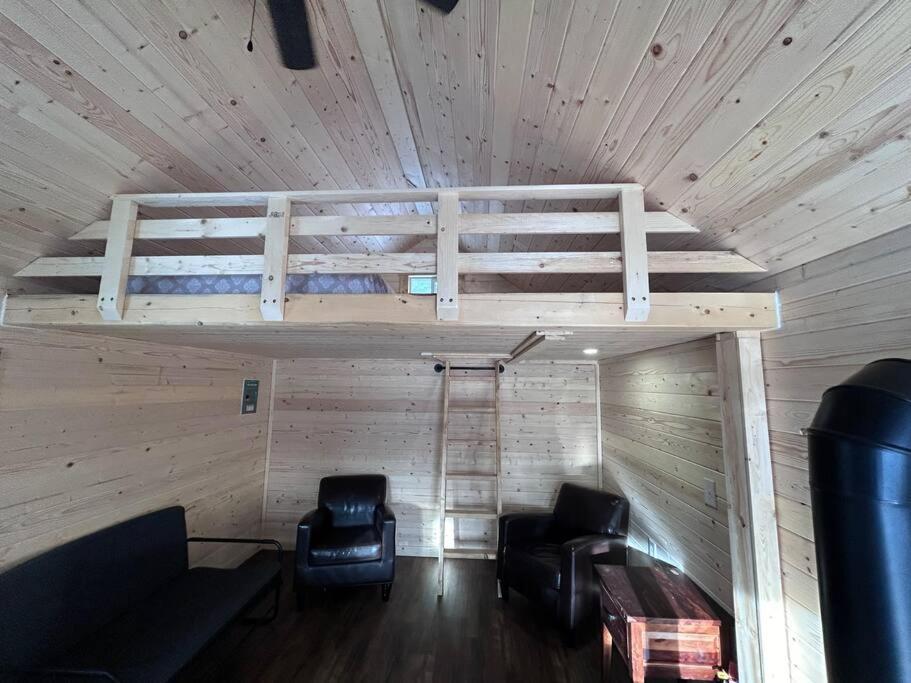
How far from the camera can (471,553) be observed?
3488mm

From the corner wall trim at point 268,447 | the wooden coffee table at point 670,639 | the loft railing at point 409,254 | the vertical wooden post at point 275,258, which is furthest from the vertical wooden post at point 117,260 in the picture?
the wooden coffee table at point 670,639

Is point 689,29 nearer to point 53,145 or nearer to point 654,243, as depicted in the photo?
point 654,243

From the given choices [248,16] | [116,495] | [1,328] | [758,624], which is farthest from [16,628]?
[758,624]

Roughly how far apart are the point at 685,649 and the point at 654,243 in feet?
6.66

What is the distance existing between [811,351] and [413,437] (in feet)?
10.4

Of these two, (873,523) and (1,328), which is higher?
(1,328)

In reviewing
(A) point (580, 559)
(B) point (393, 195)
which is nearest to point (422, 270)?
(B) point (393, 195)

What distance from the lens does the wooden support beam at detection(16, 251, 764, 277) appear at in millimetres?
1522

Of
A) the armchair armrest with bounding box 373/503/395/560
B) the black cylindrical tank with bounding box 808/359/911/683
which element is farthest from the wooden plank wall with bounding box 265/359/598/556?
the black cylindrical tank with bounding box 808/359/911/683

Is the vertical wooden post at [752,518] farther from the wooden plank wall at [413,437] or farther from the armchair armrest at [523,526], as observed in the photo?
the wooden plank wall at [413,437]

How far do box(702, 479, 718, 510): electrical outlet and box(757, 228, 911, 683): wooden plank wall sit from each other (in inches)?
14.9

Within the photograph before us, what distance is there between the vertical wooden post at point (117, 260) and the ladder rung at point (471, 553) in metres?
3.31

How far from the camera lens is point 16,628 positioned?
1.51 meters

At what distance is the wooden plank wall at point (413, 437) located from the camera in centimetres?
365
